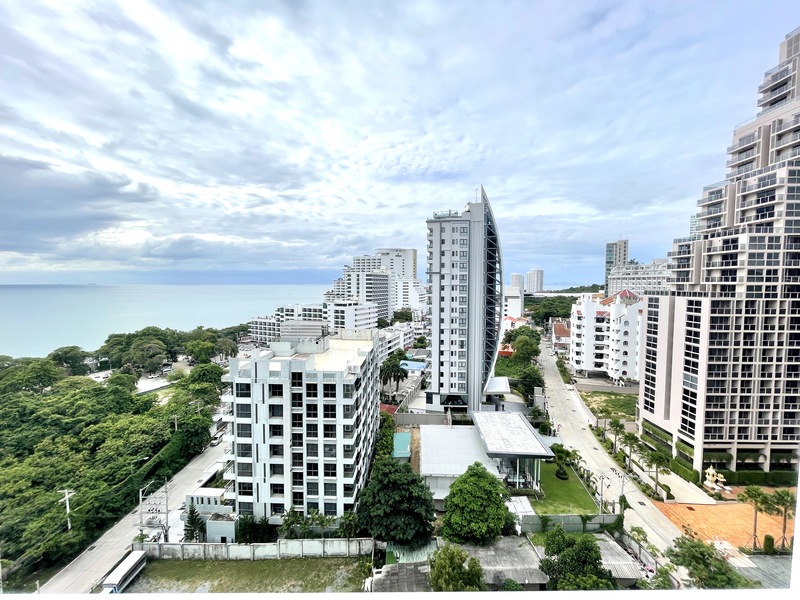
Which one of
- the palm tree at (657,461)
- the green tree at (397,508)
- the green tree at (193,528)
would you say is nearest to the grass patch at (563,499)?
the palm tree at (657,461)

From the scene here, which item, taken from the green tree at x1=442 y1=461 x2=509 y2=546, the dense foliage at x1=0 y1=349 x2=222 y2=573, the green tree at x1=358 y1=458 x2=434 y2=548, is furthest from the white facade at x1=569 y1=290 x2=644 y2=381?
the dense foliage at x1=0 y1=349 x2=222 y2=573

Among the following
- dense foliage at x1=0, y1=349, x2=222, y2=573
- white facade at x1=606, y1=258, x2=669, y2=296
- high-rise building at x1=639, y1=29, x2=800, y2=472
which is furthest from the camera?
white facade at x1=606, y1=258, x2=669, y2=296

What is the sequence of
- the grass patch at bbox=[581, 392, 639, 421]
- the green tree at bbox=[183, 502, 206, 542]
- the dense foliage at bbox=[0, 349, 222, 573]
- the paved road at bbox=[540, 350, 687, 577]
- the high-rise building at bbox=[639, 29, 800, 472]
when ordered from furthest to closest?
the grass patch at bbox=[581, 392, 639, 421], the high-rise building at bbox=[639, 29, 800, 472], the paved road at bbox=[540, 350, 687, 577], the green tree at bbox=[183, 502, 206, 542], the dense foliage at bbox=[0, 349, 222, 573]

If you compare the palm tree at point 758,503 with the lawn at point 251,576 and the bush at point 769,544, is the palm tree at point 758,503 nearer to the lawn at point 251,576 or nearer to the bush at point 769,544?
the bush at point 769,544

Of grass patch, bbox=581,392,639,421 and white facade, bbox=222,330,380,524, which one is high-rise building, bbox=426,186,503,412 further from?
white facade, bbox=222,330,380,524

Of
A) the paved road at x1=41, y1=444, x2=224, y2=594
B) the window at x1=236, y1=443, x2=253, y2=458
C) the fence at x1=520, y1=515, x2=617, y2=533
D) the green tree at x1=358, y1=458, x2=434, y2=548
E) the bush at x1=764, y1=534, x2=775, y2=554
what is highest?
the window at x1=236, y1=443, x2=253, y2=458

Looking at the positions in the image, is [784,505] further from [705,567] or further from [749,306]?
[749,306]

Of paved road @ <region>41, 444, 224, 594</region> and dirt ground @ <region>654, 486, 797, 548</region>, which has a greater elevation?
dirt ground @ <region>654, 486, 797, 548</region>

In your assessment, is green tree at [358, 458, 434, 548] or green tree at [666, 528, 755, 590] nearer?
green tree at [666, 528, 755, 590]
